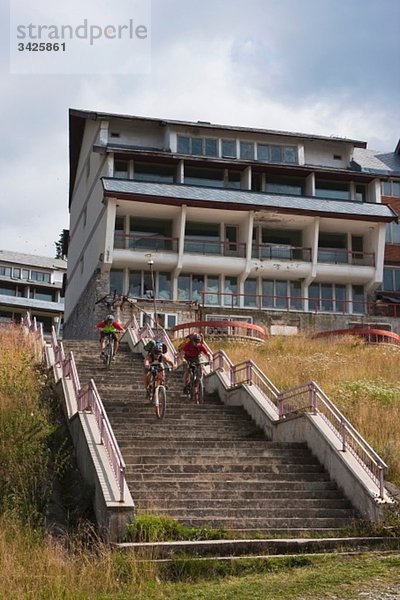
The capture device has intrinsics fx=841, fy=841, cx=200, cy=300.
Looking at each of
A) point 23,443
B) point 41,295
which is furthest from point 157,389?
point 41,295

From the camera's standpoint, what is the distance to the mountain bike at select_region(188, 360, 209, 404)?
18.8 metres

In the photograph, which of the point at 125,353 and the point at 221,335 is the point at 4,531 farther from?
the point at 221,335

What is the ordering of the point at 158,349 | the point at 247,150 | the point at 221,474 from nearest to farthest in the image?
the point at 221,474, the point at 158,349, the point at 247,150

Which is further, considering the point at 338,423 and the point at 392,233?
the point at 392,233

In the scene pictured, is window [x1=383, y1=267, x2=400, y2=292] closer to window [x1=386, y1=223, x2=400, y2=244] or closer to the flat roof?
window [x1=386, y1=223, x2=400, y2=244]

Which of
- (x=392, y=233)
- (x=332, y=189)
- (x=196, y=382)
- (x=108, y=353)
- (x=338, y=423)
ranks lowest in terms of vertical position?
(x=338, y=423)

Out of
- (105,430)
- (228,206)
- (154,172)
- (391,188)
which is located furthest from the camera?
(391,188)

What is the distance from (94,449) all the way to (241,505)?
8.24 ft

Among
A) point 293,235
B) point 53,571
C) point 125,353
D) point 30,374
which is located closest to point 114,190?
point 293,235

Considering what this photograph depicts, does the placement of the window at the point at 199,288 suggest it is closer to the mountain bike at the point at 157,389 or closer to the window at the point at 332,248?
the window at the point at 332,248

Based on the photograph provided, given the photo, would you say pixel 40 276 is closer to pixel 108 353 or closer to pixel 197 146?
pixel 197 146

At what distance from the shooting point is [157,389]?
669 inches

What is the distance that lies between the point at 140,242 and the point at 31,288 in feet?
125

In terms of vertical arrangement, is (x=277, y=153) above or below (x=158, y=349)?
above
